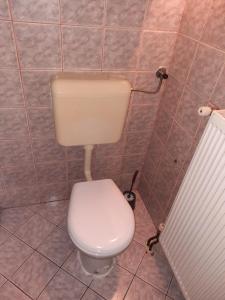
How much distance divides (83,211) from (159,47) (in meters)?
0.95

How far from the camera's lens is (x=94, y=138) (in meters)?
1.30

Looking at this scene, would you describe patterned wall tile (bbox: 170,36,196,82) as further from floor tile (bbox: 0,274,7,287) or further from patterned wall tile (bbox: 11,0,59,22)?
floor tile (bbox: 0,274,7,287)

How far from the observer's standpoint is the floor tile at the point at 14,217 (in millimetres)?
1570

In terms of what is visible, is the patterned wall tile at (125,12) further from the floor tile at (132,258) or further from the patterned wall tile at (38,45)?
the floor tile at (132,258)

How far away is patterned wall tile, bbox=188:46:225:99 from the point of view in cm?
96

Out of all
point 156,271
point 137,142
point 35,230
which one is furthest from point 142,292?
point 137,142

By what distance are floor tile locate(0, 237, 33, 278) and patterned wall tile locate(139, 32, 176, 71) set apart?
4.29 ft

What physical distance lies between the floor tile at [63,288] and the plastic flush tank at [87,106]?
2.58 feet

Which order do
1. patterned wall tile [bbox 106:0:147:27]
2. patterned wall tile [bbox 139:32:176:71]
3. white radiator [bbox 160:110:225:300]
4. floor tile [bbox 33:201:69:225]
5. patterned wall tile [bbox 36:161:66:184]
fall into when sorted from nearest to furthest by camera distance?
white radiator [bbox 160:110:225:300]
patterned wall tile [bbox 106:0:147:27]
patterned wall tile [bbox 139:32:176:71]
patterned wall tile [bbox 36:161:66:184]
floor tile [bbox 33:201:69:225]

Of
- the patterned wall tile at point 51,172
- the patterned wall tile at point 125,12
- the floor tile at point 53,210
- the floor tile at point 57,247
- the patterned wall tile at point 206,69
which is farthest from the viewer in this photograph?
the floor tile at point 53,210

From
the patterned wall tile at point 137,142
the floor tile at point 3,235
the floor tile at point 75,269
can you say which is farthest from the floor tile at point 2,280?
the patterned wall tile at point 137,142

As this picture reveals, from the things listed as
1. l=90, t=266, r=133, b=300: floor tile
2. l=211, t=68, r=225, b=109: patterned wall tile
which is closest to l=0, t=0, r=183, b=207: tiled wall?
l=211, t=68, r=225, b=109: patterned wall tile

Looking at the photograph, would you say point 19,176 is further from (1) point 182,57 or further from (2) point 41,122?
(1) point 182,57

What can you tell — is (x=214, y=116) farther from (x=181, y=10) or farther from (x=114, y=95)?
(x=181, y=10)
